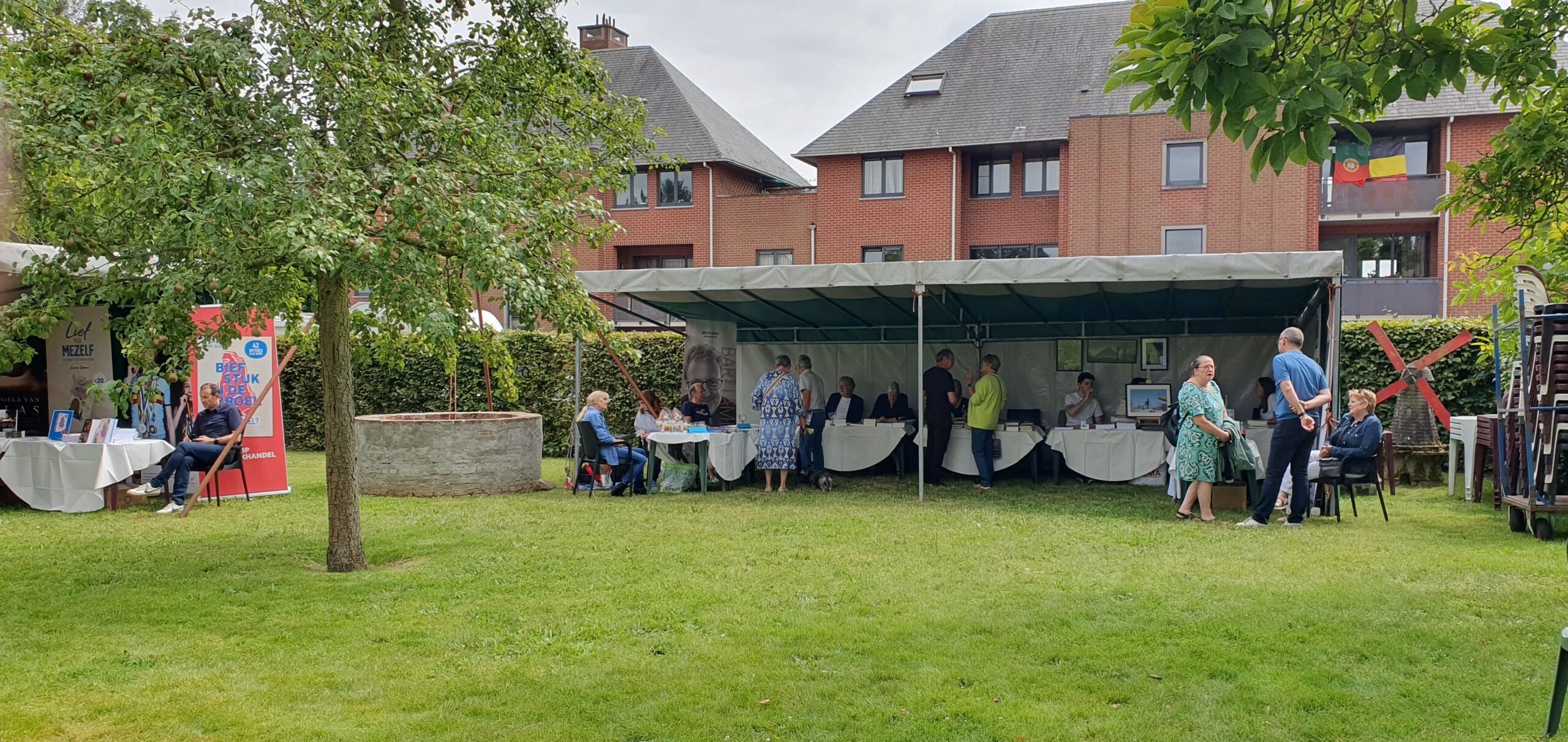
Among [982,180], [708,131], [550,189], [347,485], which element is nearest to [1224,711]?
[550,189]

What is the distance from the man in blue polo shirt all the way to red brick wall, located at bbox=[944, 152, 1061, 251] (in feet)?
63.7

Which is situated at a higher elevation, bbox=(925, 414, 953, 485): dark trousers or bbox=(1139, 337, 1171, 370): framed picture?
bbox=(1139, 337, 1171, 370): framed picture

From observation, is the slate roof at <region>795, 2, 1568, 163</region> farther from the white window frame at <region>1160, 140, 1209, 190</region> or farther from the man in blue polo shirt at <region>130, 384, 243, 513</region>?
the man in blue polo shirt at <region>130, 384, 243, 513</region>

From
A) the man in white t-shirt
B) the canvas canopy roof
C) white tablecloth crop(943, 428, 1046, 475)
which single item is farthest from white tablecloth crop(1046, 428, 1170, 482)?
the canvas canopy roof

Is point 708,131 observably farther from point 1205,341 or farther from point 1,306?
point 1,306

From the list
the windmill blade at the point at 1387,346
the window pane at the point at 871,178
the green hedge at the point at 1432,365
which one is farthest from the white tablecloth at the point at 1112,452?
the window pane at the point at 871,178

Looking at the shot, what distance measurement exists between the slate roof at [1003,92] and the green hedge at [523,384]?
12.3 m

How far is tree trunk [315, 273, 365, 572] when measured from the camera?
753 cm

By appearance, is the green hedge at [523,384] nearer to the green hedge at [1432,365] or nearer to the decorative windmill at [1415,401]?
the green hedge at [1432,365]

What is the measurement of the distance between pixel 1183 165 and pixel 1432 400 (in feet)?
46.9

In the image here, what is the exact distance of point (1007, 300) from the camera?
44.0 ft

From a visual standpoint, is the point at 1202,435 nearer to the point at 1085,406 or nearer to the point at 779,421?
the point at 1085,406

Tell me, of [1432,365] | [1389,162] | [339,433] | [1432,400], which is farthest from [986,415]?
[1389,162]

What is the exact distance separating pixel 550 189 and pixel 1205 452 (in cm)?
569
